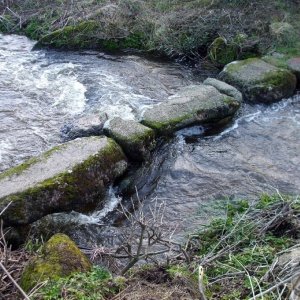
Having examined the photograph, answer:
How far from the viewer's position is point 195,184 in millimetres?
5562

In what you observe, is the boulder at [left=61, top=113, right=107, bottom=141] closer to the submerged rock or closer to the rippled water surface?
the rippled water surface

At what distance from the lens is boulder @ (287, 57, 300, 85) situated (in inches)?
306

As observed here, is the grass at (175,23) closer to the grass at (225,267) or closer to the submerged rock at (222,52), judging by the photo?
the submerged rock at (222,52)

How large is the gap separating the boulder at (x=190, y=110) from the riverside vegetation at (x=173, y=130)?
0.02m

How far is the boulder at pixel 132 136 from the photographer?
228 inches

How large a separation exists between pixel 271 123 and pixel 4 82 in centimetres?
447

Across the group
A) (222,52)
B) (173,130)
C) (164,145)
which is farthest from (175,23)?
(164,145)

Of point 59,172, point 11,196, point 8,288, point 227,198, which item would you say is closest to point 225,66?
point 227,198

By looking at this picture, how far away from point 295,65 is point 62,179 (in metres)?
4.78

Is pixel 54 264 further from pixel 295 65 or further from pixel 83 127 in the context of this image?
pixel 295 65

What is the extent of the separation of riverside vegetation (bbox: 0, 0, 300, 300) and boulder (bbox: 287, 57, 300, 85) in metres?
0.02

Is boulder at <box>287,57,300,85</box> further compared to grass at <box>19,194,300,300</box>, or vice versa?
boulder at <box>287,57,300,85</box>

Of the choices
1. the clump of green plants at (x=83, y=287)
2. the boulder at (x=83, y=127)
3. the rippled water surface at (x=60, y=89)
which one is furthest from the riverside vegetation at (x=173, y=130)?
the rippled water surface at (x=60, y=89)

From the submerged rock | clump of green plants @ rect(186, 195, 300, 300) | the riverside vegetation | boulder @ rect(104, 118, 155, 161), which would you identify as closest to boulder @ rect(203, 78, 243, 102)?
the riverside vegetation
